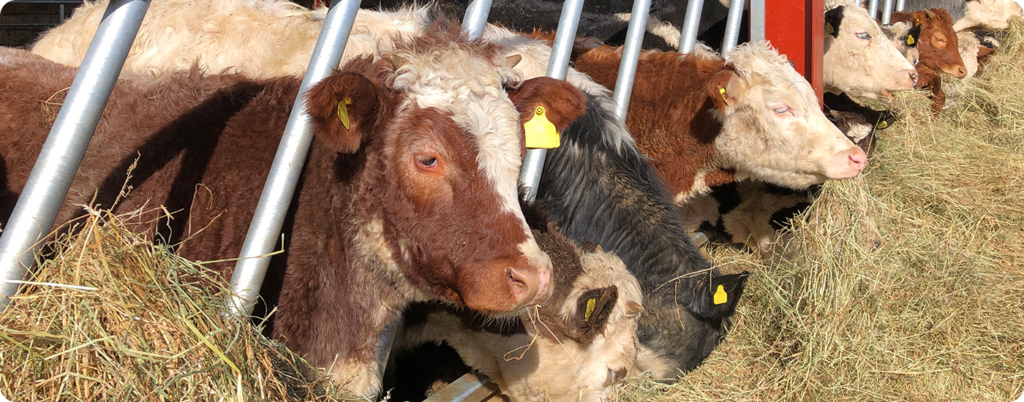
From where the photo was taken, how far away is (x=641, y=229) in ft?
12.6

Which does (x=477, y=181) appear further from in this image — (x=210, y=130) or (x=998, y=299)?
(x=998, y=299)

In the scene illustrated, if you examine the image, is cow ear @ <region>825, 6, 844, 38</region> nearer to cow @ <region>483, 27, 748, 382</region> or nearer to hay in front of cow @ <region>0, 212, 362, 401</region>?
cow @ <region>483, 27, 748, 382</region>

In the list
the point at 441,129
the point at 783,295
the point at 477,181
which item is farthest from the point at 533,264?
the point at 783,295

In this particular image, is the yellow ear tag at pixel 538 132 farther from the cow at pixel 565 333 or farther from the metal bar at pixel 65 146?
the metal bar at pixel 65 146

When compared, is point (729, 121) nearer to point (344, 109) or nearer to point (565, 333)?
point (565, 333)

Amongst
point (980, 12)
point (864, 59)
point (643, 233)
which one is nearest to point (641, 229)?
point (643, 233)

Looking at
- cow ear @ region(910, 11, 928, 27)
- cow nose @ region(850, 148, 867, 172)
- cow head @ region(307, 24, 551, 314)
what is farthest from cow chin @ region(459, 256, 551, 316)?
cow ear @ region(910, 11, 928, 27)

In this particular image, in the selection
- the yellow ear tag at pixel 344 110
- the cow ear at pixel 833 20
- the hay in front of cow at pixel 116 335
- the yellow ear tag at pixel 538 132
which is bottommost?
the cow ear at pixel 833 20

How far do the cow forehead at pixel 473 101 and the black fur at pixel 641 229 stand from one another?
1645 mm

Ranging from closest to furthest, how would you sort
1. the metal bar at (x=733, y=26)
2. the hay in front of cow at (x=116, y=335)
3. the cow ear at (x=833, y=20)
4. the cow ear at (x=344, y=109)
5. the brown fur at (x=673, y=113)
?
the hay in front of cow at (x=116, y=335) < the cow ear at (x=344, y=109) < the brown fur at (x=673, y=113) < the metal bar at (x=733, y=26) < the cow ear at (x=833, y=20)

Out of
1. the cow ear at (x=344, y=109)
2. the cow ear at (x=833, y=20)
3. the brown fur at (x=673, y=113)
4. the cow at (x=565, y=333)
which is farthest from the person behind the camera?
the cow ear at (x=833, y=20)

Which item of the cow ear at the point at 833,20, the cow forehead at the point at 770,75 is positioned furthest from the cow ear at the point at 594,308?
the cow ear at the point at 833,20

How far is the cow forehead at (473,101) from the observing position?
7.13 feet

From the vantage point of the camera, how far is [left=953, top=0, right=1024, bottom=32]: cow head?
1158 centimetres
